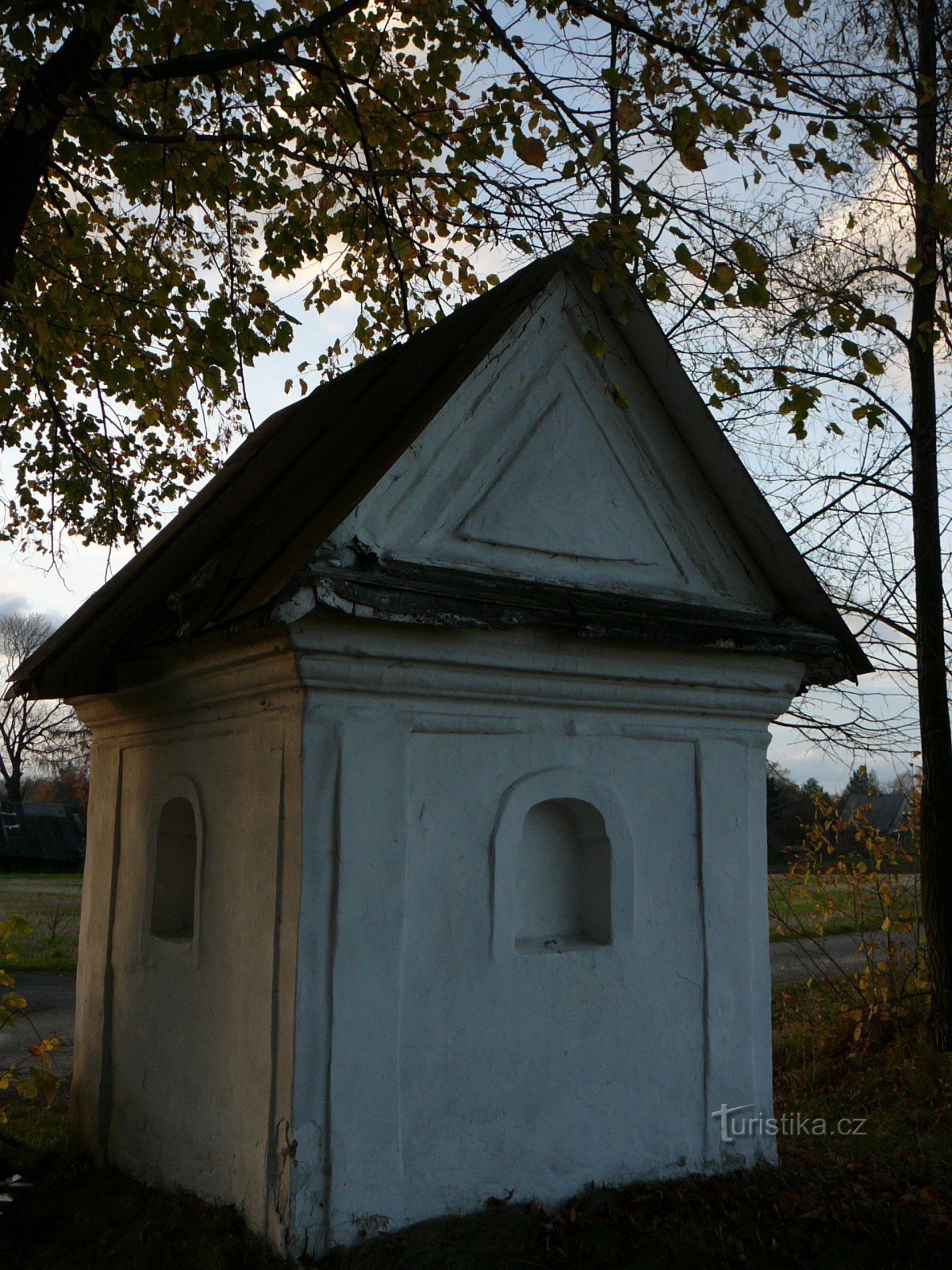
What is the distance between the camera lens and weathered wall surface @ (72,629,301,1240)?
13.6 ft

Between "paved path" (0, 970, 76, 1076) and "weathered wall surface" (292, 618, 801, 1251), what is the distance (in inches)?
198

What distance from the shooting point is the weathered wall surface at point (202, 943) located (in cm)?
416

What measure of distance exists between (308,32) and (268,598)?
324cm

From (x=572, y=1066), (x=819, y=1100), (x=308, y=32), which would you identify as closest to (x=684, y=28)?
(x=308, y=32)

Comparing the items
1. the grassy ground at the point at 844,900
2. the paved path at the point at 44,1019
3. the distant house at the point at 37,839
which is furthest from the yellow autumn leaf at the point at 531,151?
the distant house at the point at 37,839

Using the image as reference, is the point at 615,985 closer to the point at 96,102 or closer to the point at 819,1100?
the point at 819,1100

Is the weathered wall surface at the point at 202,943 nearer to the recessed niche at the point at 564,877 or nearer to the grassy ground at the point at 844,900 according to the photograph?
the recessed niche at the point at 564,877

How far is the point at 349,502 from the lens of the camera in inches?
167

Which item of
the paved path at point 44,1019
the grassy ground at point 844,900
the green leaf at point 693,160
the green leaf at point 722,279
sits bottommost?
the paved path at point 44,1019

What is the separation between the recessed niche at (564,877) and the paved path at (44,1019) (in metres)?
5.13

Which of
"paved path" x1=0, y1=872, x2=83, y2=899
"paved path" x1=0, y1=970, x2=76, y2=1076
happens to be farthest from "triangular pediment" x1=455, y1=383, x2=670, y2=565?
"paved path" x1=0, y1=872, x2=83, y2=899

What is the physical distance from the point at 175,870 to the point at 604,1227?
263 centimetres

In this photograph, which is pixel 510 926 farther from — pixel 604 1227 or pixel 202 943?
pixel 202 943

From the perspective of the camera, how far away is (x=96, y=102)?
203 inches
